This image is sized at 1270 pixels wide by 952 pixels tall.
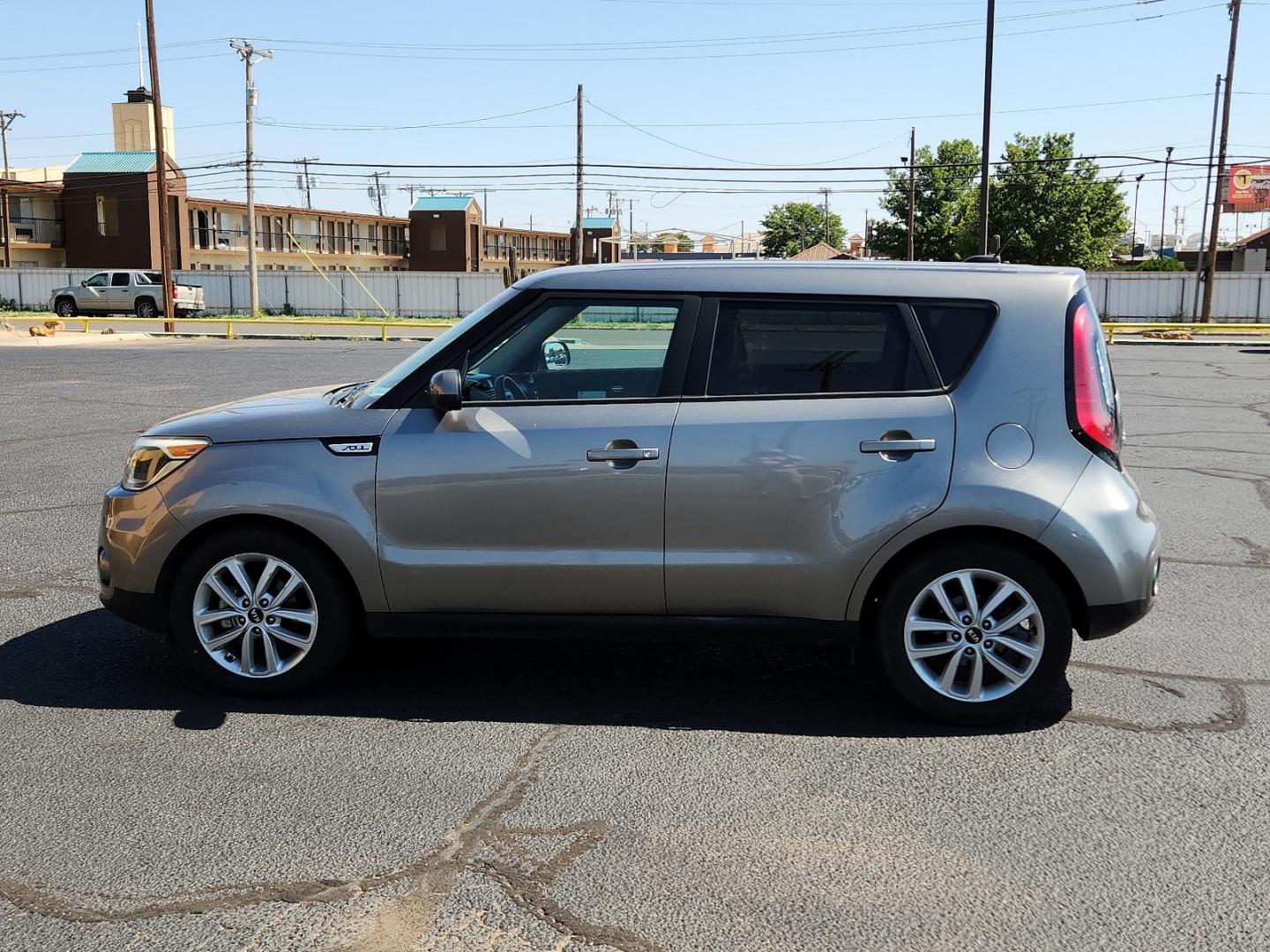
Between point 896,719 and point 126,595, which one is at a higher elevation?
point 126,595

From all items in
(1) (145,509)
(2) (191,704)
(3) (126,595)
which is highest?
(1) (145,509)

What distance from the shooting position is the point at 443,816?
12.7 feet

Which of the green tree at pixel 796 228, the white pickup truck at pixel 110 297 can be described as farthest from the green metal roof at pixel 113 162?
the green tree at pixel 796 228

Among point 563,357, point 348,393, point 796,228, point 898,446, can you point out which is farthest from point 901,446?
point 796,228

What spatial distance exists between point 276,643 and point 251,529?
482 mm

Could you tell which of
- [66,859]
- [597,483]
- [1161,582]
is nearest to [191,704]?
[66,859]

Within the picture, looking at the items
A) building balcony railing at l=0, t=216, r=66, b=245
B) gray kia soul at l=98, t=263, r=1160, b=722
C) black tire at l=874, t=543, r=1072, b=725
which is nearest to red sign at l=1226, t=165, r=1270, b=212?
gray kia soul at l=98, t=263, r=1160, b=722

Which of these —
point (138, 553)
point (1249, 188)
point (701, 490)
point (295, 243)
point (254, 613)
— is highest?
point (1249, 188)

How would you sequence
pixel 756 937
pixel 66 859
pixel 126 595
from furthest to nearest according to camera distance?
pixel 126 595 → pixel 66 859 → pixel 756 937

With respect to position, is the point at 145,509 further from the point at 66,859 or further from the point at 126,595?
the point at 66,859

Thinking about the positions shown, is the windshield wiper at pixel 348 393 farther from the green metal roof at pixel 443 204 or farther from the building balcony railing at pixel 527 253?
the building balcony railing at pixel 527 253

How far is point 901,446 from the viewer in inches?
179

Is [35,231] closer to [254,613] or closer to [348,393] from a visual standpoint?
[348,393]

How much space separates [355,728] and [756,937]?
2065mm
